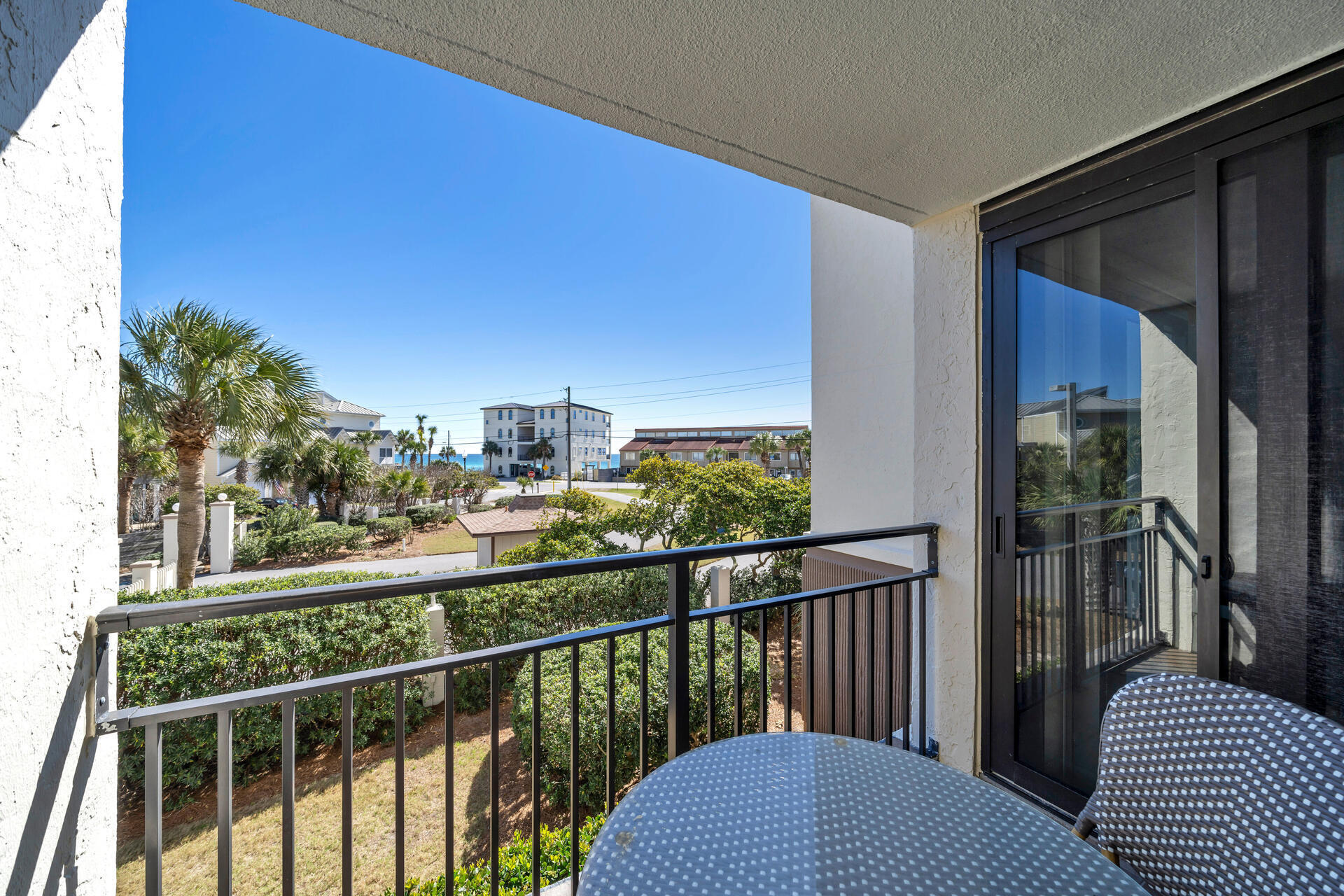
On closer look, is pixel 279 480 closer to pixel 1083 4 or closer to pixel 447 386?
pixel 1083 4

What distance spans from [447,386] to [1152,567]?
46.3m

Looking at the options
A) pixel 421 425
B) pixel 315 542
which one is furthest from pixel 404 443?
pixel 315 542

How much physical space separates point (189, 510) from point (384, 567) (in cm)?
430

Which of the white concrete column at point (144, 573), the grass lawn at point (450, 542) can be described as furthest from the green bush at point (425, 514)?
the white concrete column at point (144, 573)

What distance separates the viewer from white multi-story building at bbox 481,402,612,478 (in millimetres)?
45969

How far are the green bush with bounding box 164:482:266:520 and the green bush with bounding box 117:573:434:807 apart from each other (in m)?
11.9

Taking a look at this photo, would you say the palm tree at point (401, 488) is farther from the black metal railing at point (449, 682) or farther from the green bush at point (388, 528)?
the black metal railing at point (449, 682)

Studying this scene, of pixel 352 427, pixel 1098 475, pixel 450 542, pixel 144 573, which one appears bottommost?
pixel 450 542

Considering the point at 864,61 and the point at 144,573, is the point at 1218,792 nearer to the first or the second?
the point at 864,61

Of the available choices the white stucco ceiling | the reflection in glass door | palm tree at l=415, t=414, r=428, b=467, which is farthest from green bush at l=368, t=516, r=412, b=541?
the reflection in glass door

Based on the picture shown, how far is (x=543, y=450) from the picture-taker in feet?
137

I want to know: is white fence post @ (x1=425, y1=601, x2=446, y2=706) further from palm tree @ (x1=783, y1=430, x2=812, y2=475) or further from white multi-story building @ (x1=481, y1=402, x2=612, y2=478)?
white multi-story building @ (x1=481, y1=402, x2=612, y2=478)

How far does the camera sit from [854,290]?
14.7 feet

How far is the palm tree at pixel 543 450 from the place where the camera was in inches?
1644
